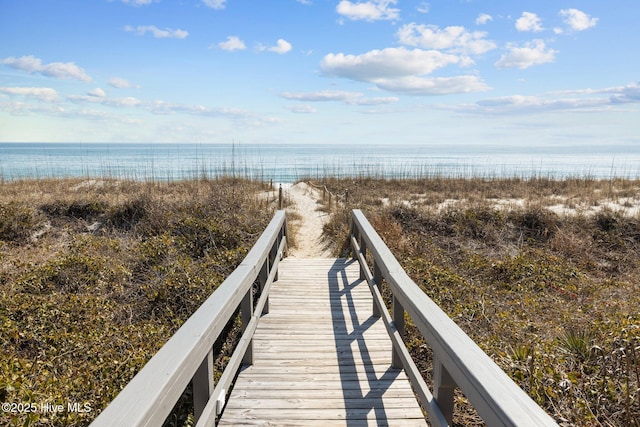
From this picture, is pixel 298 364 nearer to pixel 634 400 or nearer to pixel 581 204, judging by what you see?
pixel 634 400

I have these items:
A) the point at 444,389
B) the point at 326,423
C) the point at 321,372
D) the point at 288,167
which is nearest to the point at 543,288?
the point at 321,372

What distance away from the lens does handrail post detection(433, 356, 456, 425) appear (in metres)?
1.93

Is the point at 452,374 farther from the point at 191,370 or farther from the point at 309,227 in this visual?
the point at 309,227

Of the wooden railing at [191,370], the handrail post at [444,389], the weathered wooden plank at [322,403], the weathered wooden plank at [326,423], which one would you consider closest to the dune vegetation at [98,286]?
the weathered wooden plank at [322,403]

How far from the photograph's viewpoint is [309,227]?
12797 millimetres

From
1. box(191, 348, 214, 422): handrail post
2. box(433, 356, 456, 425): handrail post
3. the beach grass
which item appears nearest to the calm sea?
the beach grass

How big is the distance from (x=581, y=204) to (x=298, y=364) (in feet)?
49.4

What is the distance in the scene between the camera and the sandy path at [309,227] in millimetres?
10066

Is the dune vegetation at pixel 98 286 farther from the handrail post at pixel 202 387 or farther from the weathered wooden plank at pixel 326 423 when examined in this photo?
the handrail post at pixel 202 387

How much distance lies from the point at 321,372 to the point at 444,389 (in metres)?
1.53

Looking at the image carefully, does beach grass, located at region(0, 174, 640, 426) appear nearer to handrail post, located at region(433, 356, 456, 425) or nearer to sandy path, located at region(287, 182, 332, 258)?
sandy path, located at region(287, 182, 332, 258)

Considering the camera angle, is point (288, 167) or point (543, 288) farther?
point (288, 167)

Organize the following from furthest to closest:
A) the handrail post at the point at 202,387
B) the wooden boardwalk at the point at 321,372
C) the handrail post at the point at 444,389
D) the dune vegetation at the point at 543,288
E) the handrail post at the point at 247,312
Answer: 1. the handrail post at the point at 247,312
2. the dune vegetation at the point at 543,288
3. the wooden boardwalk at the point at 321,372
4. the handrail post at the point at 202,387
5. the handrail post at the point at 444,389

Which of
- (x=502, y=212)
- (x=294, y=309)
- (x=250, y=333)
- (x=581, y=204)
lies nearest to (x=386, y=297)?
(x=294, y=309)
